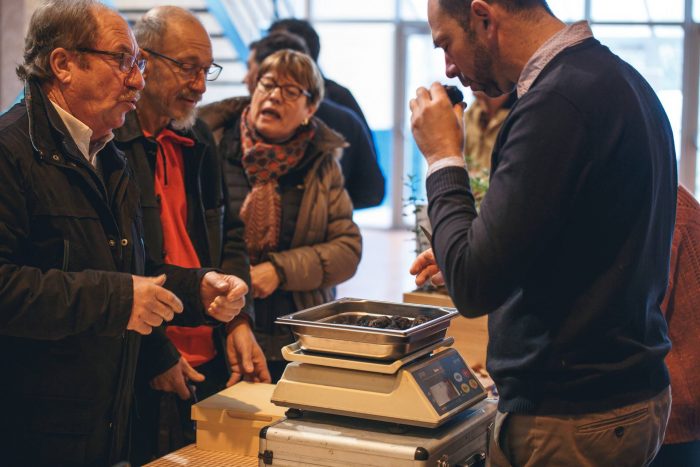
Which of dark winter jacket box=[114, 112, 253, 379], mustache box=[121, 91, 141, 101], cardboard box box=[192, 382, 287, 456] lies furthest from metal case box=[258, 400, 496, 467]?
mustache box=[121, 91, 141, 101]

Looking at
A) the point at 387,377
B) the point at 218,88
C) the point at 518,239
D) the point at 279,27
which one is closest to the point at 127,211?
the point at 387,377

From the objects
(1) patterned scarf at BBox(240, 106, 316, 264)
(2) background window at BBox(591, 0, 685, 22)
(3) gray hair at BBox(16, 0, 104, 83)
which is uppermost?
(2) background window at BBox(591, 0, 685, 22)

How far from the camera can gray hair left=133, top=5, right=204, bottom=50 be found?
8.56 ft

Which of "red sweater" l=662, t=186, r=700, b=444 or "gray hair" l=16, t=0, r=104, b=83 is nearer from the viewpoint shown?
"gray hair" l=16, t=0, r=104, b=83

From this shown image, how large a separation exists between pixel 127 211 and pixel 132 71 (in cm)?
31

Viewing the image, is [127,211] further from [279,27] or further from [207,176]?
[279,27]

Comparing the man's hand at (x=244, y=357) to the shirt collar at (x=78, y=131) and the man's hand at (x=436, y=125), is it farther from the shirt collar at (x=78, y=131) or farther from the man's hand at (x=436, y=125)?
the man's hand at (x=436, y=125)

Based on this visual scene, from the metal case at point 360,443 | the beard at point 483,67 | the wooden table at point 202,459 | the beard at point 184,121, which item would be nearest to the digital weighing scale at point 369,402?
the metal case at point 360,443

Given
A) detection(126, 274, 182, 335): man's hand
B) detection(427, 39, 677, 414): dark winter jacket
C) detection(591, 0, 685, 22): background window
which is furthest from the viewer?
detection(591, 0, 685, 22): background window

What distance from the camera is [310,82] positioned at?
337 centimetres

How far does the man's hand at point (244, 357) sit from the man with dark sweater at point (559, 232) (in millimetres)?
1014

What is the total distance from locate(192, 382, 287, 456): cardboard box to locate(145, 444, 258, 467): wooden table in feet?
0.06

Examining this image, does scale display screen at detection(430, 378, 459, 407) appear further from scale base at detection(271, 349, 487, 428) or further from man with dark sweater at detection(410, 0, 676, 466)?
man with dark sweater at detection(410, 0, 676, 466)

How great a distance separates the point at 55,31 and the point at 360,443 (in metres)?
1.07
